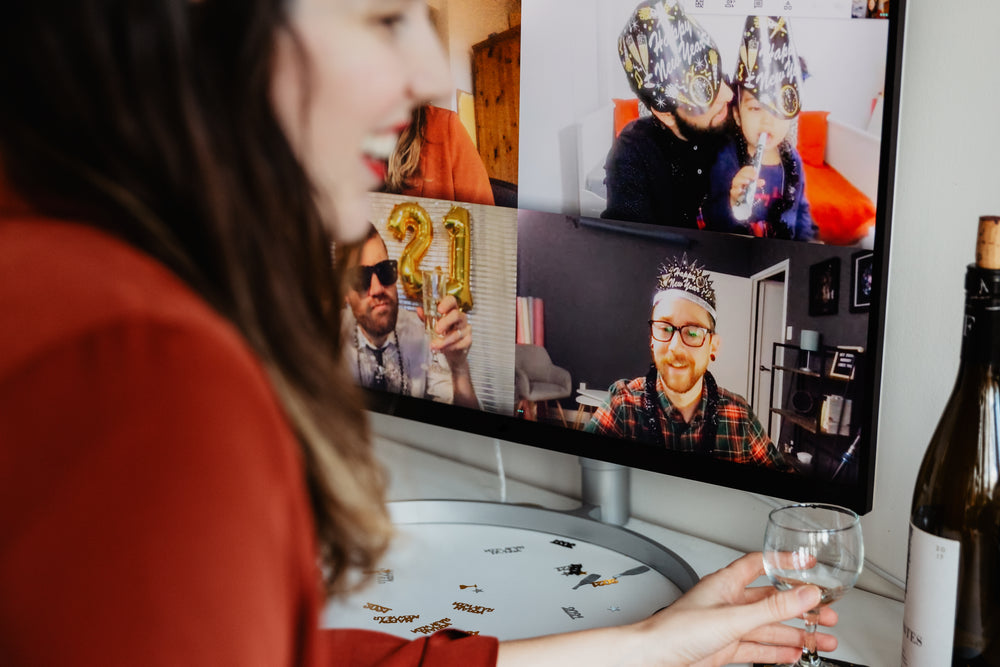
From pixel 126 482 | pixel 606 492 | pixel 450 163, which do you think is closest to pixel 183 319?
pixel 126 482

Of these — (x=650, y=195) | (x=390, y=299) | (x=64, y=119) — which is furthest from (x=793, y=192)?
(x=64, y=119)

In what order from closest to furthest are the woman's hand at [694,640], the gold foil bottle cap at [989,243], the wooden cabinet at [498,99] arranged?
the gold foil bottle cap at [989,243]
the woman's hand at [694,640]
the wooden cabinet at [498,99]

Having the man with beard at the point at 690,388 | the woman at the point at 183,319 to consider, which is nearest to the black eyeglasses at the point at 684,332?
the man with beard at the point at 690,388

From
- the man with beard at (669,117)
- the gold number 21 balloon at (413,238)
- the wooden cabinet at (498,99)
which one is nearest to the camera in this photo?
the man with beard at (669,117)

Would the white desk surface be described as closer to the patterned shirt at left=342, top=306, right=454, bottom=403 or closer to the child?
the patterned shirt at left=342, top=306, right=454, bottom=403

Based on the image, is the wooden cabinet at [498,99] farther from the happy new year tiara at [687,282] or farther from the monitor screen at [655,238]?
the happy new year tiara at [687,282]

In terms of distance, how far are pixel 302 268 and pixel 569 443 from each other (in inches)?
31.7

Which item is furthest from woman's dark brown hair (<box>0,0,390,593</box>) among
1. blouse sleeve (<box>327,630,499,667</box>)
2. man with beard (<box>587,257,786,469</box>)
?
man with beard (<box>587,257,786,469</box>)

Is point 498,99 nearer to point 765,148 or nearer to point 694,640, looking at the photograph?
point 765,148

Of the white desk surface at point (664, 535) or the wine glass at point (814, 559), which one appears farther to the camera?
the white desk surface at point (664, 535)

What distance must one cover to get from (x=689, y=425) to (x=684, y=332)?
0.11m

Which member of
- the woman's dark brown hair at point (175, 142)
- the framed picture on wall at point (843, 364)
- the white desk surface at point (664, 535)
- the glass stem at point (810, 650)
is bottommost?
the white desk surface at point (664, 535)

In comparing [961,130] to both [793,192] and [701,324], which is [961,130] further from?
[701,324]

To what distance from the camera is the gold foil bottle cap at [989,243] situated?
0.76 meters
